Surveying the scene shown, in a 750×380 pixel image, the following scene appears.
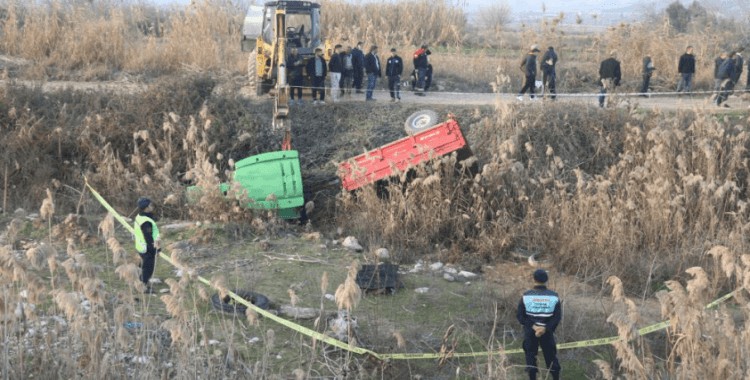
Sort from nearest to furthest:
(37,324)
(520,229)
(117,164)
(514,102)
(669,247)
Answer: (37,324) < (669,247) < (520,229) < (117,164) < (514,102)

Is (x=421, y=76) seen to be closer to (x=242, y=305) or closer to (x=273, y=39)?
(x=273, y=39)

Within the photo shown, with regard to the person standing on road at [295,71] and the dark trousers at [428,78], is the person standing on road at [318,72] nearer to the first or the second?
the person standing on road at [295,71]

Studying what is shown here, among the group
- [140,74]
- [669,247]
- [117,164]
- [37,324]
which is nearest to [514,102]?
[669,247]

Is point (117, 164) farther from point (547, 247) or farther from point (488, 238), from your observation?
point (547, 247)

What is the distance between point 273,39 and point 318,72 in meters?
1.15

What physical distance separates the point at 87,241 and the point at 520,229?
20.4ft

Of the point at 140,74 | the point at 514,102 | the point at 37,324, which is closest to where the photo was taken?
the point at 37,324

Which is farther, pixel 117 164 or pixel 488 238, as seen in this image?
pixel 117 164

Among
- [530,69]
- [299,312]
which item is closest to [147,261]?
[299,312]

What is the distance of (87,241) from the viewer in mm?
10148

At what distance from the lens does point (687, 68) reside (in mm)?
17312

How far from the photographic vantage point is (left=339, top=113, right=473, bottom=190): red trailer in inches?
439

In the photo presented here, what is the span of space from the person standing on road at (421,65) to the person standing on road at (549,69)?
8.77 feet

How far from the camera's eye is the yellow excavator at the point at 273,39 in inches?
589
